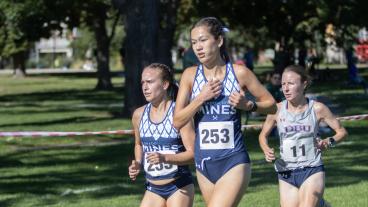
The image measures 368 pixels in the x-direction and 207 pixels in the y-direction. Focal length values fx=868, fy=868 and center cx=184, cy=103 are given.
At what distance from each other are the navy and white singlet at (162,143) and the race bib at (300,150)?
120 centimetres

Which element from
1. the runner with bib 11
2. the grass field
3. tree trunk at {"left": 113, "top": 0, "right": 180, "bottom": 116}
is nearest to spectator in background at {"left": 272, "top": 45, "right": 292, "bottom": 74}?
the grass field

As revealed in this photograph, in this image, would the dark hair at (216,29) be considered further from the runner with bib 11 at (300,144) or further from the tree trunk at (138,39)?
the tree trunk at (138,39)

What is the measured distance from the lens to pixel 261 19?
5038cm

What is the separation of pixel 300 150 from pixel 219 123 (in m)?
1.66

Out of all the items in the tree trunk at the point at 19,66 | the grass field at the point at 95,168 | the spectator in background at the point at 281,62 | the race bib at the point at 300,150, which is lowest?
the tree trunk at the point at 19,66

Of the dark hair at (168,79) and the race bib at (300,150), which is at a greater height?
the dark hair at (168,79)

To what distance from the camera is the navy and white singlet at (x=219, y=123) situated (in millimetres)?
6445

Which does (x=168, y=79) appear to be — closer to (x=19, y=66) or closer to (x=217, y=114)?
(x=217, y=114)

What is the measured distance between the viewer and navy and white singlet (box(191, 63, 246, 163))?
6.45 m

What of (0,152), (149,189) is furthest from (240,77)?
(0,152)

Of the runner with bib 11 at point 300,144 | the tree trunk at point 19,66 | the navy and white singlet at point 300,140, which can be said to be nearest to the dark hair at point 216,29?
the runner with bib 11 at point 300,144

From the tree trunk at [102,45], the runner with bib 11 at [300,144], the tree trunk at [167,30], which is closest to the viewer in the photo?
the runner with bib 11 at [300,144]

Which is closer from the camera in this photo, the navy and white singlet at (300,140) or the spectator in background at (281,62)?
the navy and white singlet at (300,140)

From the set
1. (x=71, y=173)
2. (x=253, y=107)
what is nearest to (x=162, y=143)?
(x=253, y=107)
